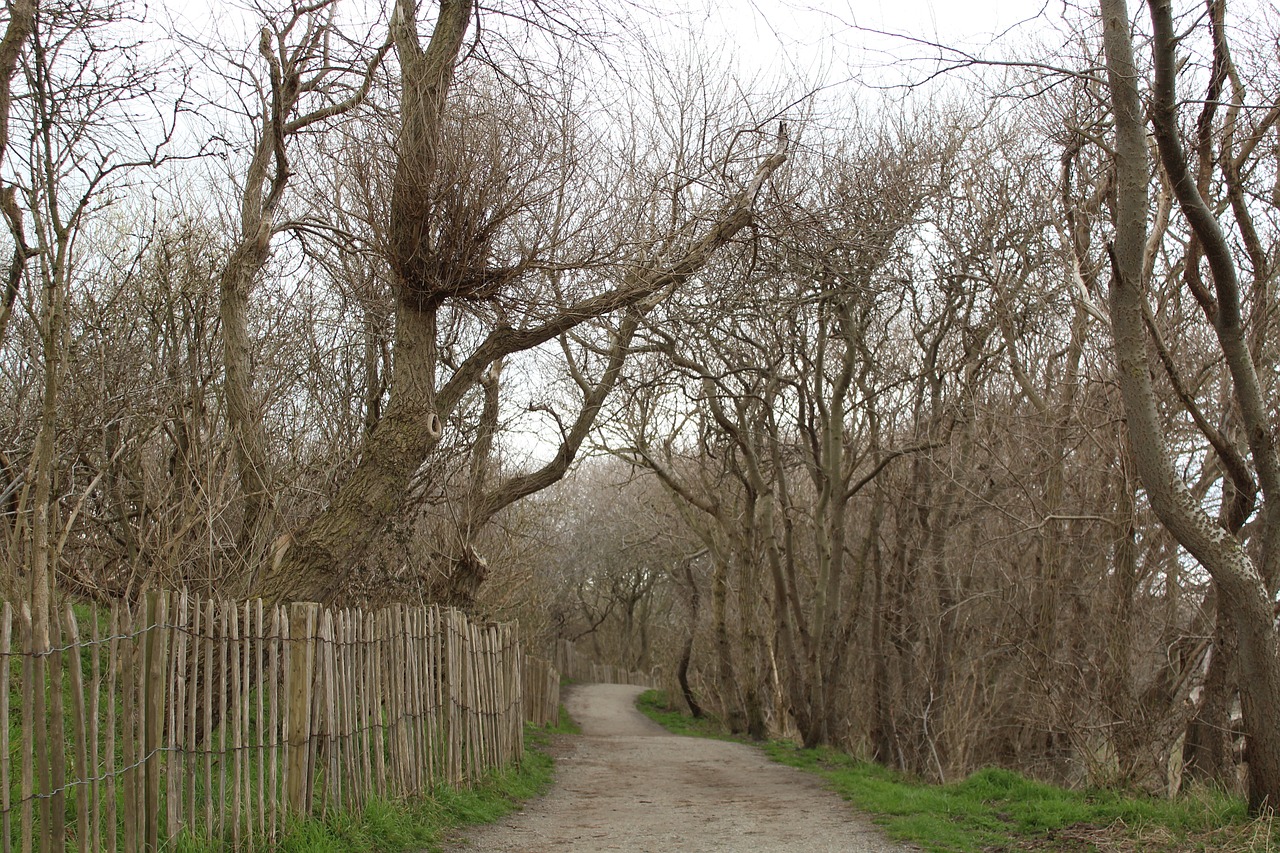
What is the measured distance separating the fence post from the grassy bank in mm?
4166

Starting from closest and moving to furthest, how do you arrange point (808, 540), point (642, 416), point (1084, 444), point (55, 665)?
point (55, 665), point (1084, 444), point (642, 416), point (808, 540)

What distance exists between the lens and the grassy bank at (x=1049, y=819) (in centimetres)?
627

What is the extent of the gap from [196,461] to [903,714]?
45.4ft

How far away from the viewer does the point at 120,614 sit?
415cm

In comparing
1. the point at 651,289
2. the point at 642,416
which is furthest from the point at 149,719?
the point at 642,416

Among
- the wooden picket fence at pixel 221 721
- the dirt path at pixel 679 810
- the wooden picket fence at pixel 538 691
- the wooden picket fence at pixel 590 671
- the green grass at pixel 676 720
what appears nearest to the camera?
the wooden picket fence at pixel 221 721

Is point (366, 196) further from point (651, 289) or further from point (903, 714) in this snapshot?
point (903, 714)

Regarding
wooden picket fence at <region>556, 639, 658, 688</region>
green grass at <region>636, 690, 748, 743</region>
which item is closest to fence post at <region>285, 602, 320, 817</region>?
green grass at <region>636, 690, 748, 743</region>

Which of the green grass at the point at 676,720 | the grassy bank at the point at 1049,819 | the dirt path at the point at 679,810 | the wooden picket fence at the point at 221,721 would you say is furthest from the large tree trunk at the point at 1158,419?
the green grass at the point at 676,720

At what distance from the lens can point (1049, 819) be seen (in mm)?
7348

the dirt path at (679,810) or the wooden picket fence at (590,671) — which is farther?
the wooden picket fence at (590,671)

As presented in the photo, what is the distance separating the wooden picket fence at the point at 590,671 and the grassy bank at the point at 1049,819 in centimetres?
2795

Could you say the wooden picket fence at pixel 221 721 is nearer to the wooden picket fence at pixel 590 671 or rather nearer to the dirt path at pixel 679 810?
the dirt path at pixel 679 810

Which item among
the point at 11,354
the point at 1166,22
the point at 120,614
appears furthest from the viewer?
the point at 11,354
